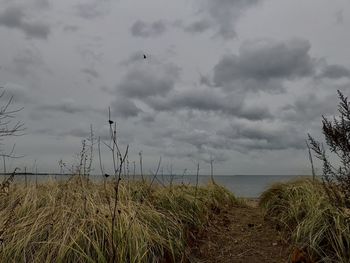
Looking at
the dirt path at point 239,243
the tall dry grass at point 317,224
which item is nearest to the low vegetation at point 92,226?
the dirt path at point 239,243

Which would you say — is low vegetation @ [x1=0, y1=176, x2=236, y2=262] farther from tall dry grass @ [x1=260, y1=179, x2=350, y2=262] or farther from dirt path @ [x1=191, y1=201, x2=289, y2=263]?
tall dry grass @ [x1=260, y1=179, x2=350, y2=262]

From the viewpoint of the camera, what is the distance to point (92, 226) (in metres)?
5.32

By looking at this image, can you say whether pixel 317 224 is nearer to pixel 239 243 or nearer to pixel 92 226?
pixel 239 243

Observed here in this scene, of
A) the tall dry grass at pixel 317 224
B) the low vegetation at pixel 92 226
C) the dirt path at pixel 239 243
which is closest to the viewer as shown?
the low vegetation at pixel 92 226

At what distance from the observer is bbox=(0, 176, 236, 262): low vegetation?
4965 mm

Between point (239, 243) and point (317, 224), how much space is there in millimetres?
1550

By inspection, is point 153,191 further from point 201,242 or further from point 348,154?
point 348,154

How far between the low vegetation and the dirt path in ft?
0.81

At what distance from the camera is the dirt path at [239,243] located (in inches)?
241

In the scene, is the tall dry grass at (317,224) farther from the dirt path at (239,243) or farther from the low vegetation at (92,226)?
the low vegetation at (92,226)

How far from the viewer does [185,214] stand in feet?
23.3

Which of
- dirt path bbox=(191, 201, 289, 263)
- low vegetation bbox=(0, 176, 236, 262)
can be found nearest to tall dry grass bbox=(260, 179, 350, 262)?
dirt path bbox=(191, 201, 289, 263)

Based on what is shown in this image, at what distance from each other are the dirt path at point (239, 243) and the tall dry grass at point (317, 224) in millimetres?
260

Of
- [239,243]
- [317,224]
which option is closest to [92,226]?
[239,243]
